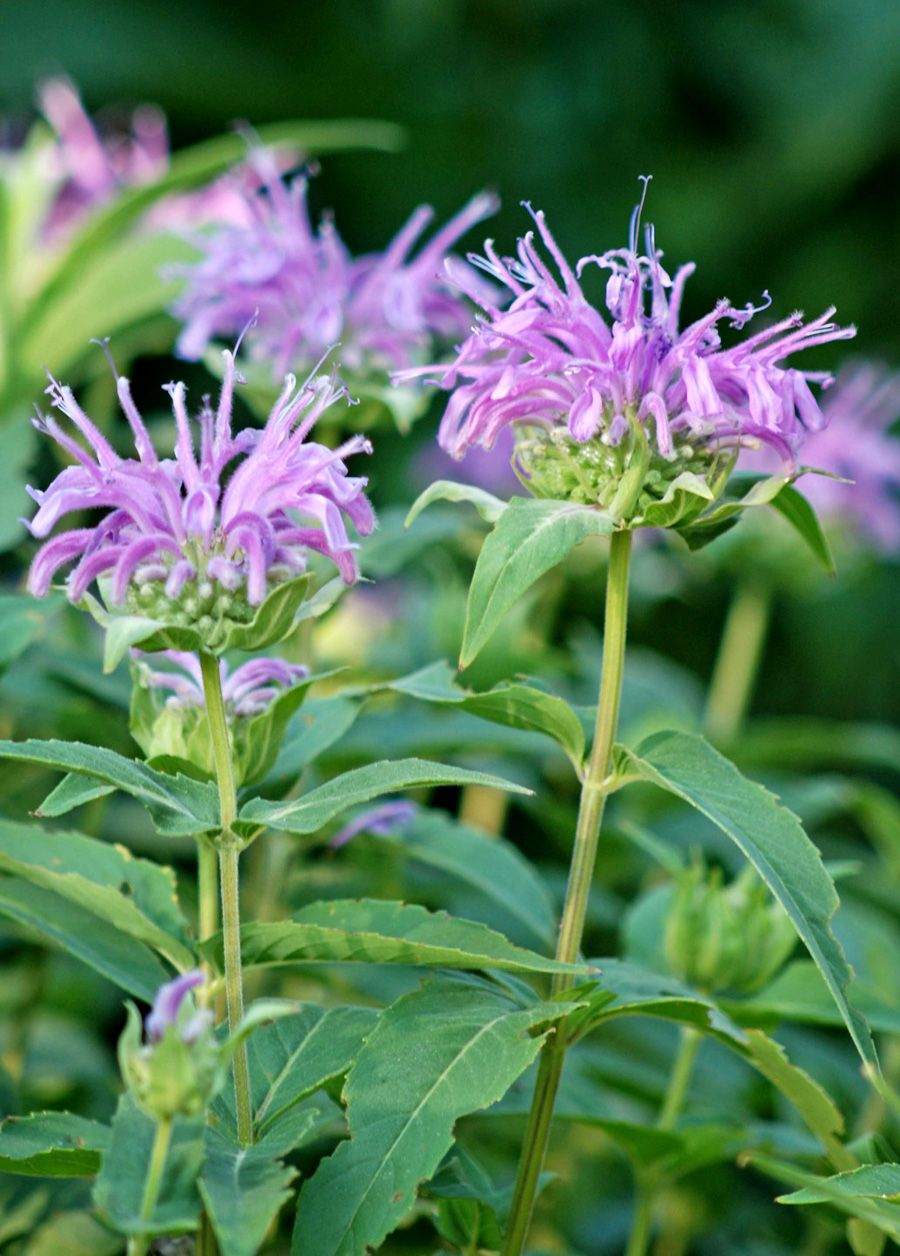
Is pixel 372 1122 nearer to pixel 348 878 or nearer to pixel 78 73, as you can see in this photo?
pixel 348 878

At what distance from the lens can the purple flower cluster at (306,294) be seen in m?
0.97

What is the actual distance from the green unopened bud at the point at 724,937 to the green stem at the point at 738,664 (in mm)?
465

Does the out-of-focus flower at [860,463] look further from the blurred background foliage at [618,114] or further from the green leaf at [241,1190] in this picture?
the green leaf at [241,1190]

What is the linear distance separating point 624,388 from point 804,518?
0.10m

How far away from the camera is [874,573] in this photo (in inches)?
66.9

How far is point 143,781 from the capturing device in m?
0.53

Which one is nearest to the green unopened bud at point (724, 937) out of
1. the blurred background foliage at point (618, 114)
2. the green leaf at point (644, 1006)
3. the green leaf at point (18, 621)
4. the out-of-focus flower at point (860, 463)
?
the green leaf at point (644, 1006)

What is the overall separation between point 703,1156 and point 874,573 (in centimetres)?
108

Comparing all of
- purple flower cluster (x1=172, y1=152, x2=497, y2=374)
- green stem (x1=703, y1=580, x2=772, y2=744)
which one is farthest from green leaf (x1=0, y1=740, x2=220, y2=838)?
green stem (x1=703, y1=580, x2=772, y2=744)

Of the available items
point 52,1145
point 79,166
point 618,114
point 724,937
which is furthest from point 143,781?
point 618,114

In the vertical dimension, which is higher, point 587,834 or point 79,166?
point 79,166

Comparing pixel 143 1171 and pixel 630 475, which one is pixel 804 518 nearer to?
pixel 630 475

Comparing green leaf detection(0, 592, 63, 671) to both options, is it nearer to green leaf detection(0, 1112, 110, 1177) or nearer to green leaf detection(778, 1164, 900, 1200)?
green leaf detection(0, 1112, 110, 1177)

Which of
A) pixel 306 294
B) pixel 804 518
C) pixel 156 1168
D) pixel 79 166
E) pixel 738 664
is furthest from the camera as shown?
pixel 738 664
